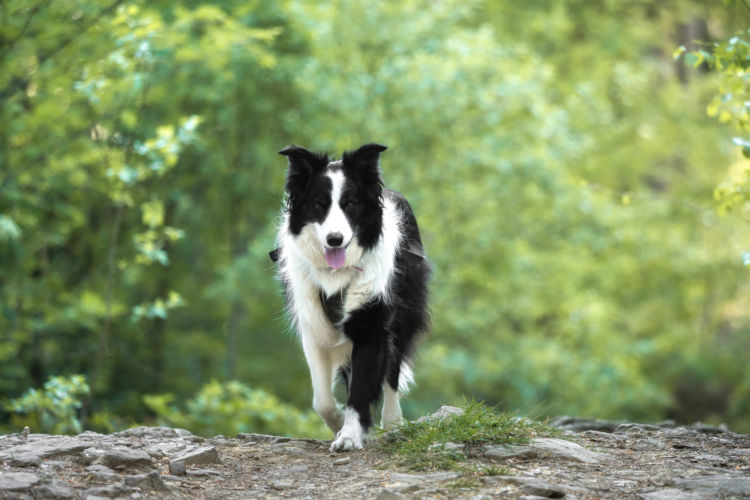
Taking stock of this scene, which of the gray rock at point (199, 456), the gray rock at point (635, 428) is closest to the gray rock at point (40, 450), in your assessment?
the gray rock at point (199, 456)

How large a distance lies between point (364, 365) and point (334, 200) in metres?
1.01

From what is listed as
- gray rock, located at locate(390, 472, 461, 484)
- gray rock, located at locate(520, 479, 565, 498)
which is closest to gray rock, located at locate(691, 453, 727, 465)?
gray rock, located at locate(520, 479, 565, 498)

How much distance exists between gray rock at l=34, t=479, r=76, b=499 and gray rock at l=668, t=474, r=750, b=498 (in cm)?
276

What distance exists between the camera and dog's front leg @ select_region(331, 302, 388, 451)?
5270 mm

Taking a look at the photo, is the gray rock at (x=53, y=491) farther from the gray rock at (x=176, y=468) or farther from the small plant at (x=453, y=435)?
the small plant at (x=453, y=435)

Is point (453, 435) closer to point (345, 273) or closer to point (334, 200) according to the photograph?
point (345, 273)

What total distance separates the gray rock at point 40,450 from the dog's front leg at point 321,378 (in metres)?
1.45

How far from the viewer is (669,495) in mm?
4016

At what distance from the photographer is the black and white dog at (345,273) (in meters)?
5.24

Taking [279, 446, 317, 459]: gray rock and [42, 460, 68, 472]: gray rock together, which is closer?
[42, 460, 68, 472]: gray rock

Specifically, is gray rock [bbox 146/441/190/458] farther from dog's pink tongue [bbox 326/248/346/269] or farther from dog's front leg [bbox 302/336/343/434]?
dog's pink tongue [bbox 326/248/346/269]

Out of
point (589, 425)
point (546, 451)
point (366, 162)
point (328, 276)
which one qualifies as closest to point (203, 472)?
point (328, 276)

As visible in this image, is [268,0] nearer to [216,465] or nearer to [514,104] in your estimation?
[514,104]

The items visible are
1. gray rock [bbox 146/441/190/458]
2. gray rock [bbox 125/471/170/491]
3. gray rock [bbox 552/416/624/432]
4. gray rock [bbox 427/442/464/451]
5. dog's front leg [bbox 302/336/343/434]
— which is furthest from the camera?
gray rock [bbox 552/416/624/432]
